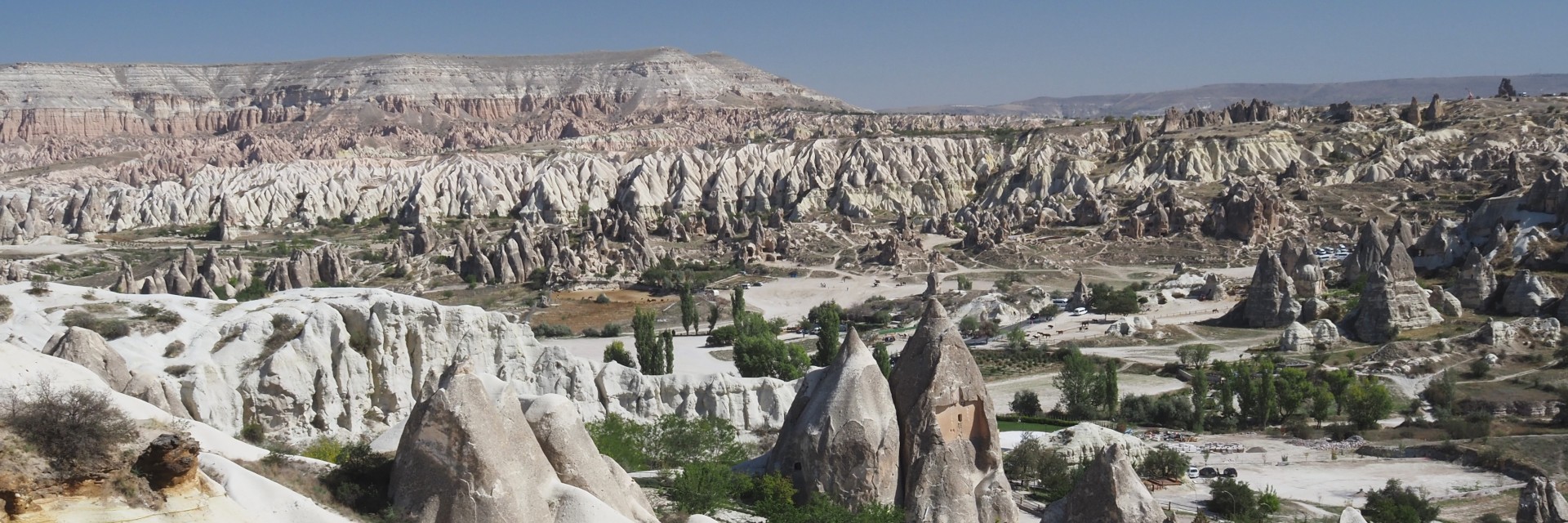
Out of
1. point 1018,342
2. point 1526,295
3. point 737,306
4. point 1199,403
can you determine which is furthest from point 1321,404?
point 737,306

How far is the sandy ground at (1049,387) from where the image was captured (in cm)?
4697

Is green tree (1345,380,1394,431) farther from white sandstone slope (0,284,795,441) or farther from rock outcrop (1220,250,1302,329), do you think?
white sandstone slope (0,284,795,441)

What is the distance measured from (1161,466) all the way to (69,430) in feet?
84.5

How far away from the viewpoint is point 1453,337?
49.2m

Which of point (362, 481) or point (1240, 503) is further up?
point (362, 481)

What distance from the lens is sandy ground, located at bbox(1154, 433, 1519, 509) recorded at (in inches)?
1237

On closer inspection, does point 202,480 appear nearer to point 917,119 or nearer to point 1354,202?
point 1354,202

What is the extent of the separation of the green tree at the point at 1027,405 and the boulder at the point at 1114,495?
1052 inches

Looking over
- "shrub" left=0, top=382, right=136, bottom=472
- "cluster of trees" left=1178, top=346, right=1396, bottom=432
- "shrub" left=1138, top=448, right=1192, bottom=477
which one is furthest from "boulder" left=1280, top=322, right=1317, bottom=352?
"shrub" left=0, top=382, right=136, bottom=472

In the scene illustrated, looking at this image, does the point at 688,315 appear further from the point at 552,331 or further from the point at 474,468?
the point at 474,468

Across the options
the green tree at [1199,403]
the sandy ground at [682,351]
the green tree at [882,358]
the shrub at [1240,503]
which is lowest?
the sandy ground at [682,351]

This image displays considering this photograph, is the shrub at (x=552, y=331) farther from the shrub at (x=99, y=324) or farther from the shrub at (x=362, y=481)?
the shrub at (x=362, y=481)

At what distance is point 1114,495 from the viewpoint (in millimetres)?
17391

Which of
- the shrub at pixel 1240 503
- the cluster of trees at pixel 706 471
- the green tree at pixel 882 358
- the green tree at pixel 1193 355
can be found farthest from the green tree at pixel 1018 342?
the cluster of trees at pixel 706 471
